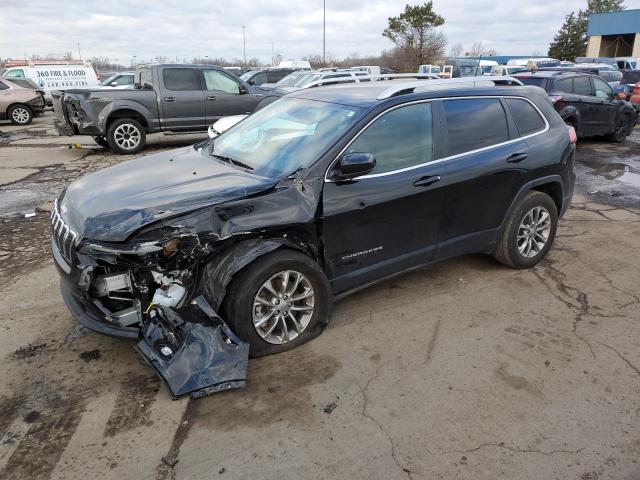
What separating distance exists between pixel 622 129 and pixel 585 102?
1.86m

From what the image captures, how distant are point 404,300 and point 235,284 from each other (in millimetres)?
1656

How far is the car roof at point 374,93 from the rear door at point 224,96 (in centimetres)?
768

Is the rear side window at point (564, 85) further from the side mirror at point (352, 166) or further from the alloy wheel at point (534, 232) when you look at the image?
the side mirror at point (352, 166)

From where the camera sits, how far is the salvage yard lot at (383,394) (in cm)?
253

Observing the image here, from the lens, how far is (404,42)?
4034 cm

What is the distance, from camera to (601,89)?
11805 mm

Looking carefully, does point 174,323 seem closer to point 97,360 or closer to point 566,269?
point 97,360

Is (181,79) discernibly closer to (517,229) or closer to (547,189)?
(547,189)

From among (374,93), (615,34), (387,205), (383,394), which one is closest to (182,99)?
(374,93)

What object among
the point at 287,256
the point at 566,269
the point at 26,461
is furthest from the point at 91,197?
the point at 566,269

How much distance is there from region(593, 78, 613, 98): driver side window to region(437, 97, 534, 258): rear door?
356 inches

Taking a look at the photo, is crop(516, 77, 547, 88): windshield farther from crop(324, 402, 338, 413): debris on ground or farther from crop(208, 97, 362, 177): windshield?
crop(324, 402, 338, 413): debris on ground

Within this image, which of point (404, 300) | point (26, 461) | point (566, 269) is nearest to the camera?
point (26, 461)

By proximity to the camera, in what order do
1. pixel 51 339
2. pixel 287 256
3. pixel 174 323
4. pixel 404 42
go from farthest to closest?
pixel 404 42, pixel 51 339, pixel 287 256, pixel 174 323
